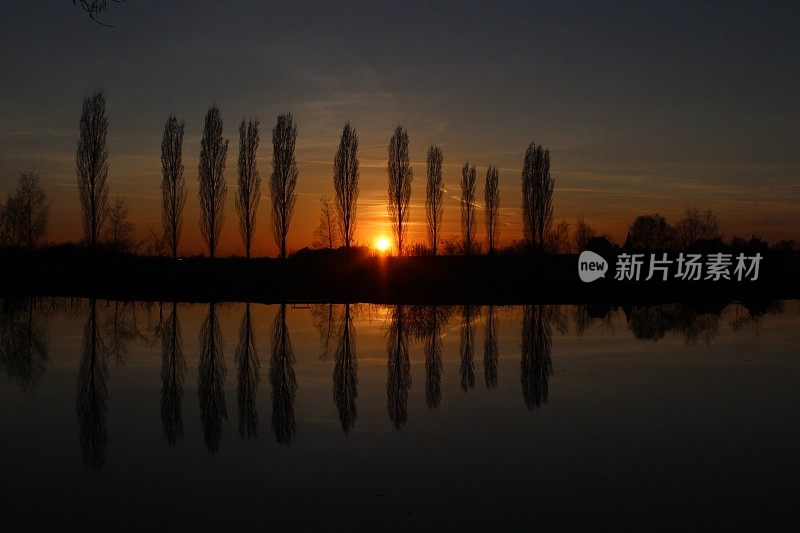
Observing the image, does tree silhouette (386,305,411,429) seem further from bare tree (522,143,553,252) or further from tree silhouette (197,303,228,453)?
bare tree (522,143,553,252)

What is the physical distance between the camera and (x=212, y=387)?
11.4m

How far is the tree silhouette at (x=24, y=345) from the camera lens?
12797mm

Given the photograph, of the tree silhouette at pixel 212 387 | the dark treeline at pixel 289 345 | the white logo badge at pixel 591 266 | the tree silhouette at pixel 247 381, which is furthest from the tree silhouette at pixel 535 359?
the white logo badge at pixel 591 266

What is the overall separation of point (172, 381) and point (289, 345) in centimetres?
453

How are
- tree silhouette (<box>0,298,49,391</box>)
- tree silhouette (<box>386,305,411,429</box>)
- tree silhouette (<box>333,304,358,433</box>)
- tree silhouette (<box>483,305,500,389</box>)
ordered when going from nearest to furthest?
tree silhouette (<box>333,304,358,433</box>)
tree silhouette (<box>386,305,411,429</box>)
tree silhouette (<box>483,305,500,389</box>)
tree silhouette (<box>0,298,49,391</box>)

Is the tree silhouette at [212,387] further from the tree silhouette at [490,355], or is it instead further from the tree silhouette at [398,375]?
the tree silhouette at [490,355]

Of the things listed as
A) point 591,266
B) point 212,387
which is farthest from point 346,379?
point 591,266

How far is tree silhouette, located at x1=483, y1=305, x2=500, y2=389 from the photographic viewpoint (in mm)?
12203

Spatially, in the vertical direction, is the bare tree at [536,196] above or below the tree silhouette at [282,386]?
above

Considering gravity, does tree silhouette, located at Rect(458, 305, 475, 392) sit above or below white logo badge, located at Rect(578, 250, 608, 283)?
below

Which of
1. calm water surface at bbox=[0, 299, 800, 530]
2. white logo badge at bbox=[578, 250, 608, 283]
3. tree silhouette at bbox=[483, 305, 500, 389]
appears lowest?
calm water surface at bbox=[0, 299, 800, 530]

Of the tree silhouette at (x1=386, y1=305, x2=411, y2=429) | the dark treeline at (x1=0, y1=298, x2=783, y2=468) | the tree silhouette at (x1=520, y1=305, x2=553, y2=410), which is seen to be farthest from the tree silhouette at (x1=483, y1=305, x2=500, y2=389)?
the tree silhouette at (x1=386, y1=305, x2=411, y2=429)

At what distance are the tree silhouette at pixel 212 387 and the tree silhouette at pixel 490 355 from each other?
4154 millimetres

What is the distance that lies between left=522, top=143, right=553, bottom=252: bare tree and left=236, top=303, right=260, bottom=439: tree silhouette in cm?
3794
